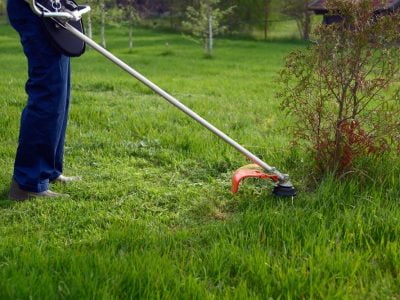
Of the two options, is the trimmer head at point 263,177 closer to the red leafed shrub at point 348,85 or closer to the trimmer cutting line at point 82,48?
the trimmer cutting line at point 82,48

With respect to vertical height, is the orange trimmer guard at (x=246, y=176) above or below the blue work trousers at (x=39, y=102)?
below

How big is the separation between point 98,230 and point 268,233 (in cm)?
97

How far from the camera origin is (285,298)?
8.25 feet

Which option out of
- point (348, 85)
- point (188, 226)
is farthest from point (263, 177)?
point (348, 85)

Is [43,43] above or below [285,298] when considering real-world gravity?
above

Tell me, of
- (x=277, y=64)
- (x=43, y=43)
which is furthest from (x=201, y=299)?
(x=277, y=64)

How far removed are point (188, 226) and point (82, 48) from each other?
4.36ft

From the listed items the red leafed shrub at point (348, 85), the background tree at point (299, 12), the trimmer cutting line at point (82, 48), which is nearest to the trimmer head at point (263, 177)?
the trimmer cutting line at point (82, 48)

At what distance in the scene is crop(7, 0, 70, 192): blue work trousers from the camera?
3568 millimetres

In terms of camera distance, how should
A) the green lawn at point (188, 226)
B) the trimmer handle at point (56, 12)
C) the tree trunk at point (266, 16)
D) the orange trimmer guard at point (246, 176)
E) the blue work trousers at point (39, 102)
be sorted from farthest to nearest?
the tree trunk at point (266, 16)
the orange trimmer guard at point (246, 176)
the blue work trousers at point (39, 102)
the trimmer handle at point (56, 12)
the green lawn at point (188, 226)

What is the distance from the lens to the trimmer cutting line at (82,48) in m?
3.50

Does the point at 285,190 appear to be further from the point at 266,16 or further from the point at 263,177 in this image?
the point at 266,16

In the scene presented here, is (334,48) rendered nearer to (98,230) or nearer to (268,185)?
(268,185)

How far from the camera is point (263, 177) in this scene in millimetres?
3785
